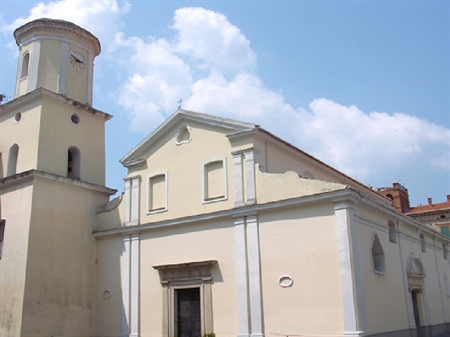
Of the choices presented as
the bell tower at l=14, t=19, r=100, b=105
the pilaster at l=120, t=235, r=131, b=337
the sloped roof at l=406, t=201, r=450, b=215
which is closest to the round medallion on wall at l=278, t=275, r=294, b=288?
the pilaster at l=120, t=235, r=131, b=337

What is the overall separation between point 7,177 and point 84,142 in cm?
359

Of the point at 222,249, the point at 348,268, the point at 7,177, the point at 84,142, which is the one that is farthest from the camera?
the point at 84,142

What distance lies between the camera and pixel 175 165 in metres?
20.6

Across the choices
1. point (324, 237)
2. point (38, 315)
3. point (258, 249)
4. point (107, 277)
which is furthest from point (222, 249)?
point (38, 315)

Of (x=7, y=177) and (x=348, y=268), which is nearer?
(x=348, y=268)

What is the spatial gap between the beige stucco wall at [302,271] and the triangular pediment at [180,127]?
140 inches

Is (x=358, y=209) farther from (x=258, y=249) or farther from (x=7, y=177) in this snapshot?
(x=7, y=177)

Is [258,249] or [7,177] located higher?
[7,177]

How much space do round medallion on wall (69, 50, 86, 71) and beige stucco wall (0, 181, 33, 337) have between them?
5.92m

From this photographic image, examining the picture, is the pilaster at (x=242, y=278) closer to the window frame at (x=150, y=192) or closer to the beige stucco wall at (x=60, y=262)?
the window frame at (x=150, y=192)

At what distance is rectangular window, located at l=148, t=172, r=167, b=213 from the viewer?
20.6m

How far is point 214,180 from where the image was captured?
19.4m

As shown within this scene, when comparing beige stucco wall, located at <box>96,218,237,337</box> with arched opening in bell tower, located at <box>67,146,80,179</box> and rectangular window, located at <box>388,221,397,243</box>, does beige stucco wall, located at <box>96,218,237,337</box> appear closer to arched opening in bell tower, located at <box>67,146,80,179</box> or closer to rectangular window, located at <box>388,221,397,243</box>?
arched opening in bell tower, located at <box>67,146,80,179</box>

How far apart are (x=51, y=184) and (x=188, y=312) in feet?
23.8
